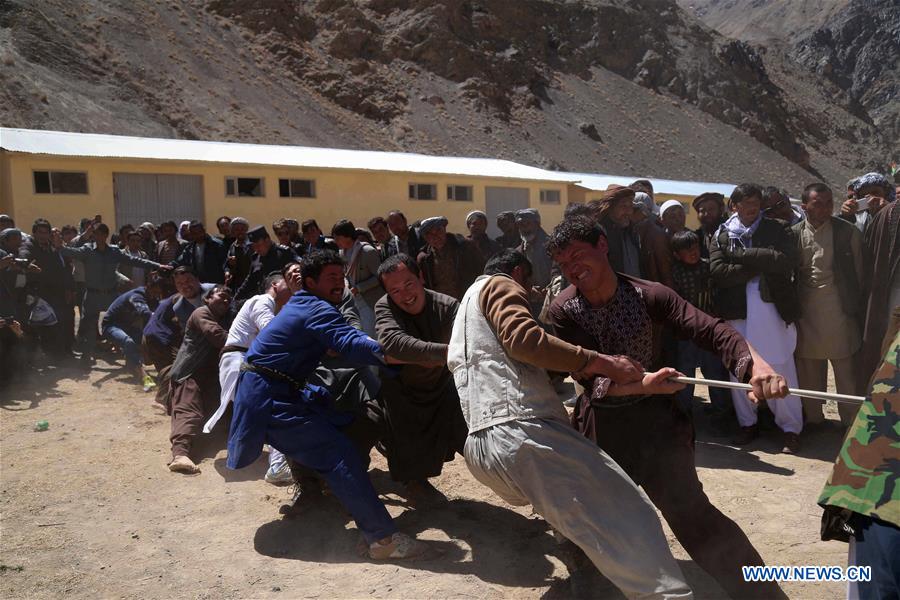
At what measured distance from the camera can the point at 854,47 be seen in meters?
79.2

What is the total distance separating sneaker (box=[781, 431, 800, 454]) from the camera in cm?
487

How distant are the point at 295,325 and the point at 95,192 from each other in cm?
1538

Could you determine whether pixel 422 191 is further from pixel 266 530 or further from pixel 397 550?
pixel 397 550

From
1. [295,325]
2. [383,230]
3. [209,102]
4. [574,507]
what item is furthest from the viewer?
[209,102]

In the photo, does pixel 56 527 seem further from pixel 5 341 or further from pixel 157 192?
pixel 157 192

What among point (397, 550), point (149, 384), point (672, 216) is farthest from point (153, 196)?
point (397, 550)

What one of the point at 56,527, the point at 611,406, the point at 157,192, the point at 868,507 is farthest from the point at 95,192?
the point at 868,507

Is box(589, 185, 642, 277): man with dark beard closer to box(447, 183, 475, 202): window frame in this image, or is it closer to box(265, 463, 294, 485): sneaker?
box(265, 463, 294, 485): sneaker

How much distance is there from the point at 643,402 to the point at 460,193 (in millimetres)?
19530

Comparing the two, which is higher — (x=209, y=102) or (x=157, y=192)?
(x=209, y=102)

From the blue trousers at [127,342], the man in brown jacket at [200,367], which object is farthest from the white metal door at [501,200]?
the man in brown jacket at [200,367]

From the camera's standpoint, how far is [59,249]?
8.69m

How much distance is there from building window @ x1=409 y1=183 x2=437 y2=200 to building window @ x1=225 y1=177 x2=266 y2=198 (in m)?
4.46

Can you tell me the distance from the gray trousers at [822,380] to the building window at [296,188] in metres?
16.3
